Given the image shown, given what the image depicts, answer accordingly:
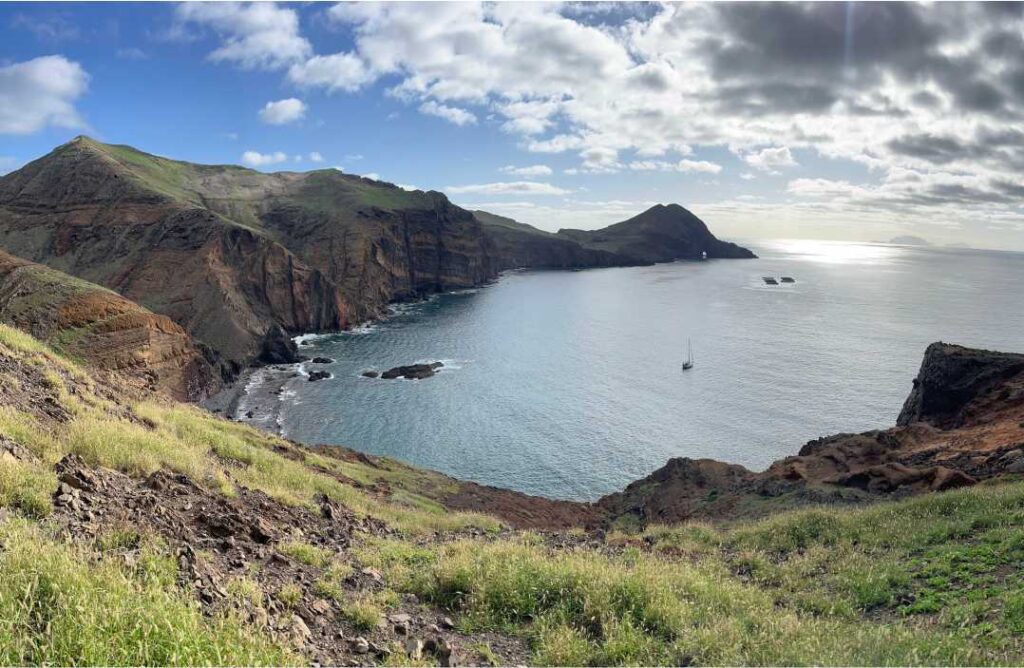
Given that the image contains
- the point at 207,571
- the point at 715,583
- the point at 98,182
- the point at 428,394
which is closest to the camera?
the point at 207,571

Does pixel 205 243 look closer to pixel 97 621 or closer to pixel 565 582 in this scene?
pixel 565 582

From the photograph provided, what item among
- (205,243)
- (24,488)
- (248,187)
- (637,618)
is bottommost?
(637,618)

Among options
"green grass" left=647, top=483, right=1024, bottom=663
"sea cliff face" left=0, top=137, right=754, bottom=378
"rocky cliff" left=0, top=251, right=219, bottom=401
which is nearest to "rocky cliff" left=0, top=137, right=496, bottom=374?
"sea cliff face" left=0, top=137, right=754, bottom=378

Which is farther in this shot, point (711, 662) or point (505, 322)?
point (505, 322)

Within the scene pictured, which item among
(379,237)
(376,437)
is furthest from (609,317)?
(376,437)

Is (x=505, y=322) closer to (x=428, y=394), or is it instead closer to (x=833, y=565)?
(x=428, y=394)

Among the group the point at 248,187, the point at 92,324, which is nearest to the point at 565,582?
the point at 92,324
